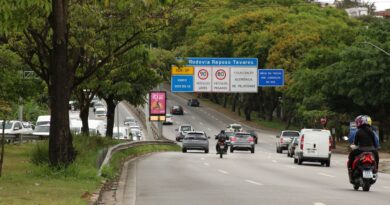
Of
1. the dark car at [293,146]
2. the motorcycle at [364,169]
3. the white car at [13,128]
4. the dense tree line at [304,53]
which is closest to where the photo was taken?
the motorcycle at [364,169]

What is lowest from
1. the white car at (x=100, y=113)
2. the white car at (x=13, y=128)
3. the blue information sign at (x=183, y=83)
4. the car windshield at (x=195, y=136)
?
the car windshield at (x=195, y=136)

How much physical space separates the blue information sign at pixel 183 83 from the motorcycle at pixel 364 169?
42957 mm

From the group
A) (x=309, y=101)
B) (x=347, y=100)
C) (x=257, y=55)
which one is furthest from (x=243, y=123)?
(x=347, y=100)

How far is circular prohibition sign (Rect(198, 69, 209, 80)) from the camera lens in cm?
6322

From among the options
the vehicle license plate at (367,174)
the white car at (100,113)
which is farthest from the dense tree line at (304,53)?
the vehicle license plate at (367,174)

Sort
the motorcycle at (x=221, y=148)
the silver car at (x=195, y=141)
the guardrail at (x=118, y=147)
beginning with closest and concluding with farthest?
the guardrail at (x=118, y=147) < the motorcycle at (x=221, y=148) < the silver car at (x=195, y=141)

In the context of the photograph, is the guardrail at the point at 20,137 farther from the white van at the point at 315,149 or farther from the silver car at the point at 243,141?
the white van at the point at 315,149

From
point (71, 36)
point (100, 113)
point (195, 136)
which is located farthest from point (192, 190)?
point (100, 113)

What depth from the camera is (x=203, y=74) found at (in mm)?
63312

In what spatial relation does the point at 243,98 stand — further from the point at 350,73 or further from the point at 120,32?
the point at 120,32

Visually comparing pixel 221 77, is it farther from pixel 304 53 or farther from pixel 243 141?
pixel 304 53

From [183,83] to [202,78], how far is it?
1.55 meters

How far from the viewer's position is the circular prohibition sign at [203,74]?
207ft

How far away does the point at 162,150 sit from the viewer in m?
59.9
